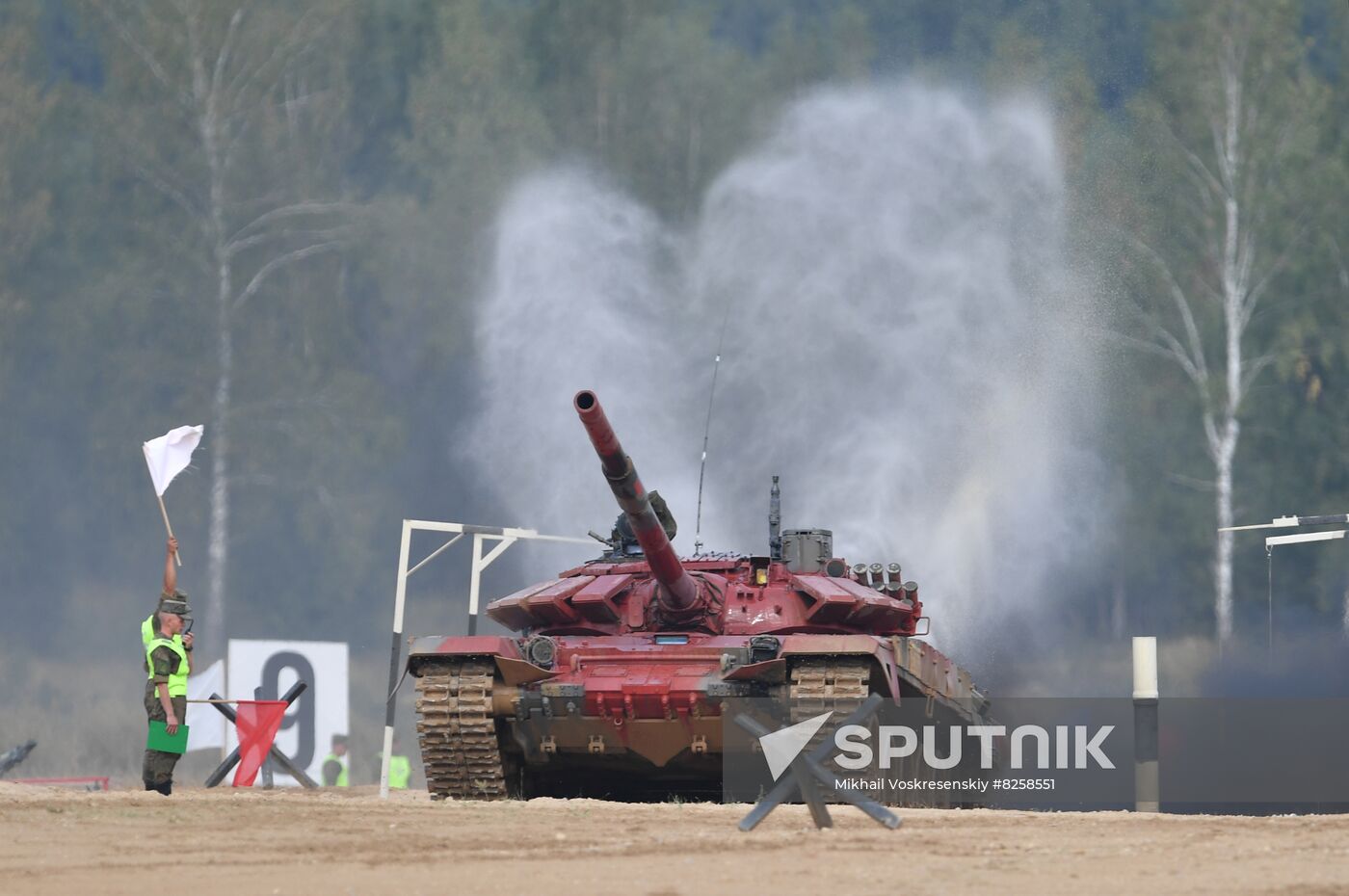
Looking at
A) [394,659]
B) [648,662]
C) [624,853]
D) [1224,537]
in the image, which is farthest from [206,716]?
[1224,537]

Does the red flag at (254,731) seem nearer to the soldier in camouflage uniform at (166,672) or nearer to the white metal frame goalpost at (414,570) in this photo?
the white metal frame goalpost at (414,570)

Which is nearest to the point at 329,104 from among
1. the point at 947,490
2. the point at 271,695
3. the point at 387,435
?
the point at 387,435

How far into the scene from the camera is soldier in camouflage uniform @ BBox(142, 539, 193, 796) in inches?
695

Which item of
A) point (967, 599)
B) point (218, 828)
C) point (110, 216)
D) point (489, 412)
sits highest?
point (110, 216)

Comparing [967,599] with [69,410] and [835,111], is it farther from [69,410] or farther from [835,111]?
[69,410]

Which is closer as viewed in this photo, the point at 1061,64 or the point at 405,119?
the point at 1061,64

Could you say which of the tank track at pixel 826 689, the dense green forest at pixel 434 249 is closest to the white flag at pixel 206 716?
the tank track at pixel 826 689

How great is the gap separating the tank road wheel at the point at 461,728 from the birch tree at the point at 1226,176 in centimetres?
2640

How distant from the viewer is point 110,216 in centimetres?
5094

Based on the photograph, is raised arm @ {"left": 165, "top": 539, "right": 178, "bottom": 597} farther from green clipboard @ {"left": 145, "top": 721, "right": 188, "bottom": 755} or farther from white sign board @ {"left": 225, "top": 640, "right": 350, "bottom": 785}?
white sign board @ {"left": 225, "top": 640, "right": 350, "bottom": 785}

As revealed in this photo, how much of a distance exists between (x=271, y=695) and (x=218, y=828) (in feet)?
50.7

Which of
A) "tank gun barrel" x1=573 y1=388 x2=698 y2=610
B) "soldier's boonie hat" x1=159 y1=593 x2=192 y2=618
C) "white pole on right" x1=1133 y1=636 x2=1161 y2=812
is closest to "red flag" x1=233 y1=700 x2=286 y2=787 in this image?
"soldier's boonie hat" x1=159 y1=593 x2=192 y2=618

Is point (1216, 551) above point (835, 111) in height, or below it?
below

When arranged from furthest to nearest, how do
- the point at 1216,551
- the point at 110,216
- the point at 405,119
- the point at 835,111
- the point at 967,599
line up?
the point at 405,119
the point at 110,216
the point at 1216,551
the point at 835,111
the point at 967,599
